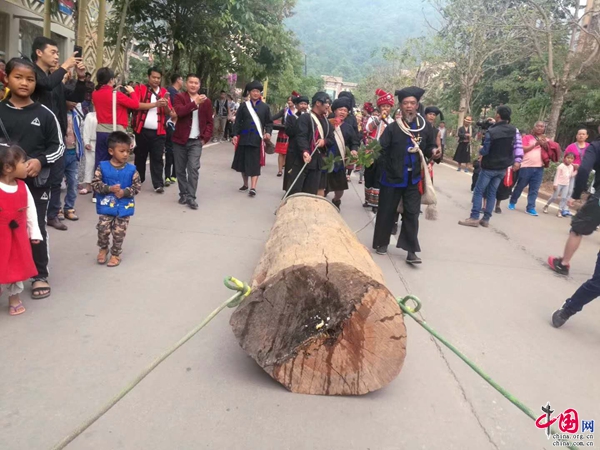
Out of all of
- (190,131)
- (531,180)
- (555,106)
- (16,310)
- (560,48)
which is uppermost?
(560,48)

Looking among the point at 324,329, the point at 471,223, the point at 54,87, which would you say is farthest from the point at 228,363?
the point at 471,223

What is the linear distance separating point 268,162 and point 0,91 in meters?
8.38

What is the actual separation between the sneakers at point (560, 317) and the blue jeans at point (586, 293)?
0.04 metres

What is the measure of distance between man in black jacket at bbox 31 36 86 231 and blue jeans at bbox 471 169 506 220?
19.3 feet

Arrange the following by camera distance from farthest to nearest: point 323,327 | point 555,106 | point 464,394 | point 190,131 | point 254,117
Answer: point 555,106 < point 254,117 < point 190,131 < point 464,394 < point 323,327

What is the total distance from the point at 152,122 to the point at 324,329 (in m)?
5.34

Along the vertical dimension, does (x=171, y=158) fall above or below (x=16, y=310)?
above

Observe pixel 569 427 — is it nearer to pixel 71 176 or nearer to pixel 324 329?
pixel 324 329

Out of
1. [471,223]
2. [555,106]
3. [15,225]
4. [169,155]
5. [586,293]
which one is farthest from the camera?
[555,106]

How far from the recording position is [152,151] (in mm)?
7125

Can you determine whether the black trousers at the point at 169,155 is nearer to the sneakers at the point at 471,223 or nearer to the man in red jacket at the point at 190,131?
the man in red jacket at the point at 190,131

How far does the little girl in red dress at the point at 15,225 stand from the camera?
3.12m

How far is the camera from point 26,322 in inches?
127

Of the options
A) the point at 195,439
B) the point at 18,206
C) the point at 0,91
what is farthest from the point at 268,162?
the point at 195,439
